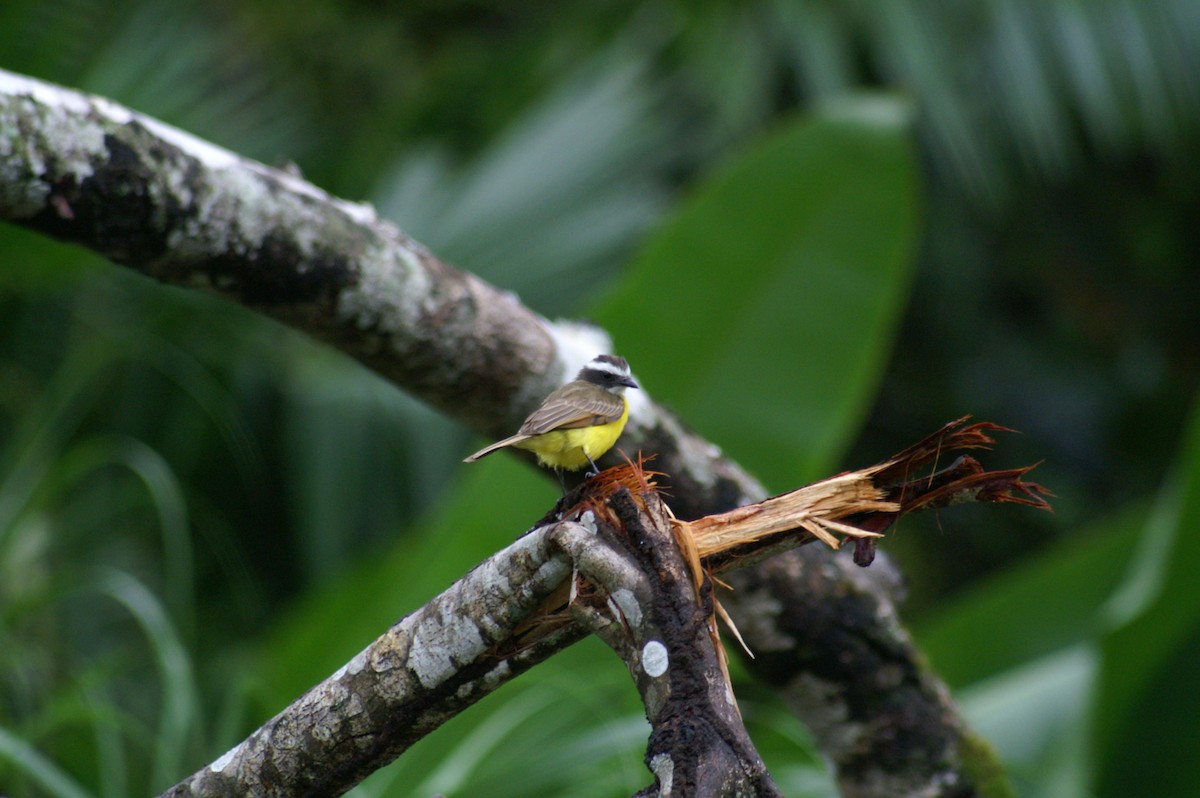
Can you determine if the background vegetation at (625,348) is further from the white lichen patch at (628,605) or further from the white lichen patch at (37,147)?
the white lichen patch at (628,605)

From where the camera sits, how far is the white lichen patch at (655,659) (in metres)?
1.09

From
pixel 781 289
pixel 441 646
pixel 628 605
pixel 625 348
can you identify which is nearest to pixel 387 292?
pixel 441 646

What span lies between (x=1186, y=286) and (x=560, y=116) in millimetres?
4185

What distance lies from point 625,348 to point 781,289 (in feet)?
1.62

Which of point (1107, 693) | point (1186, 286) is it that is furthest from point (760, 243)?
point (1186, 286)

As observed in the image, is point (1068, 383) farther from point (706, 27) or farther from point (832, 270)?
point (832, 270)

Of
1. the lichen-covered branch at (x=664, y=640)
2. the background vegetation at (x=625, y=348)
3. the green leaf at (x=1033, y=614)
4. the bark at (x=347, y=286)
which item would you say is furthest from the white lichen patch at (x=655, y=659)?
the green leaf at (x=1033, y=614)

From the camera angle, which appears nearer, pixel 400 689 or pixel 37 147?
pixel 400 689

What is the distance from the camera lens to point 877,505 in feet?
4.16

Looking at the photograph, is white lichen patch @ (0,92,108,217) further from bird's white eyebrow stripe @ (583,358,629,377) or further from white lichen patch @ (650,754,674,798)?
white lichen patch @ (650,754,674,798)

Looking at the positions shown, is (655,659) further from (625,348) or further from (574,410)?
(625,348)

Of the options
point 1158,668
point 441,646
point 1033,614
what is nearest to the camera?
point 441,646

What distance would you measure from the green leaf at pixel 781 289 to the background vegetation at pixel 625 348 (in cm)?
1

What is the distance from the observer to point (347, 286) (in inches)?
68.1
